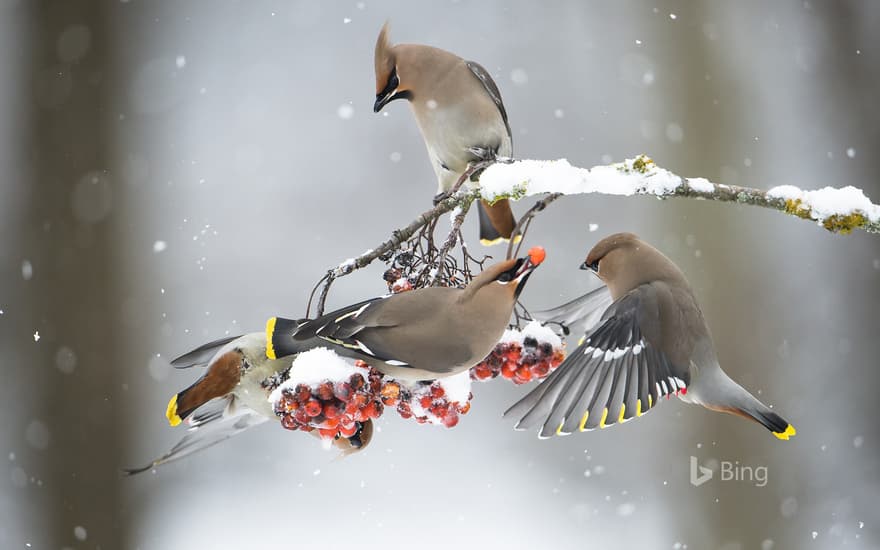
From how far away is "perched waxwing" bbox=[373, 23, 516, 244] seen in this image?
188 cm

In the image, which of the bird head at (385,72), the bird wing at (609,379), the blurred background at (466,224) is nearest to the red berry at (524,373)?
the bird wing at (609,379)

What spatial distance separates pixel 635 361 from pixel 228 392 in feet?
2.33

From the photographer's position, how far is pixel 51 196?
4.21 meters

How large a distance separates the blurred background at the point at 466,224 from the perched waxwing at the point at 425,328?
3.15 m

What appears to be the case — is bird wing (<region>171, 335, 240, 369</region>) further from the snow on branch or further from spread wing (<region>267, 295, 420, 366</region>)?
the snow on branch

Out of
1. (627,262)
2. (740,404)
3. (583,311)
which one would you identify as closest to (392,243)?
(627,262)

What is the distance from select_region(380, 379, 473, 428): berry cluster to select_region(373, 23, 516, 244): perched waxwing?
0.58m

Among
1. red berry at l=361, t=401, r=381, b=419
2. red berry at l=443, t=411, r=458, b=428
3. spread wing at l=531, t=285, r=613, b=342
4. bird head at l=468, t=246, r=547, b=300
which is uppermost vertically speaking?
bird head at l=468, t=246, r=547, b=300

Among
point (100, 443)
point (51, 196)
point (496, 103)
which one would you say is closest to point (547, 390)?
point (496, 103)

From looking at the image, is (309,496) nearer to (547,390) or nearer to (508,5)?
(508,5)

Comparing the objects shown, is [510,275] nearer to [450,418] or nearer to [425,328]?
[425,328]

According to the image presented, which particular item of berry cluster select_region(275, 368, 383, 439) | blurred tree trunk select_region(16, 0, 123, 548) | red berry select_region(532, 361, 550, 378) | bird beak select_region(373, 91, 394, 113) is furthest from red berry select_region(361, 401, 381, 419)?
blurred tree trunk select_region(16, 0, 123, 548)

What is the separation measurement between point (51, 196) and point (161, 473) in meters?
1.49

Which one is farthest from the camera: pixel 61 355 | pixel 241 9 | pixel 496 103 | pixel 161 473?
pixel 241 9
